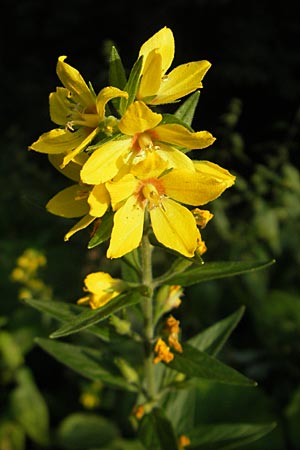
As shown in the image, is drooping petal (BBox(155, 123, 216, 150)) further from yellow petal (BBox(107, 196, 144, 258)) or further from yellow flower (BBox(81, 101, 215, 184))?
yellow petal (BBox(107, 196, 144, 258))

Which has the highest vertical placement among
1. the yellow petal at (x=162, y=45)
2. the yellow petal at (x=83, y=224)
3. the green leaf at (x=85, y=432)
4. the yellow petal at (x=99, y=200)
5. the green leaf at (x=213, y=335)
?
the yellow petal at (x=162, y=45)

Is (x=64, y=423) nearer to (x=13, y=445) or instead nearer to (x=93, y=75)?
(x=13, y=445)

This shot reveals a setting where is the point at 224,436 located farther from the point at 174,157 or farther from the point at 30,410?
the point at 30,410

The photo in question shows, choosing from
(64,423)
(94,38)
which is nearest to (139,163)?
(64,423)

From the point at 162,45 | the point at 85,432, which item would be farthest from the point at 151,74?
the point at 85,432

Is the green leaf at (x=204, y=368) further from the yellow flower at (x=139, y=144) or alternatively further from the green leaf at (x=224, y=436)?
the yellow flower at (x=139, y=144)

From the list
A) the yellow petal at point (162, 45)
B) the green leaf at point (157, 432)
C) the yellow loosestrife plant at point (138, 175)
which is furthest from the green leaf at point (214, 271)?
the yellow petal at point (162, 45)
